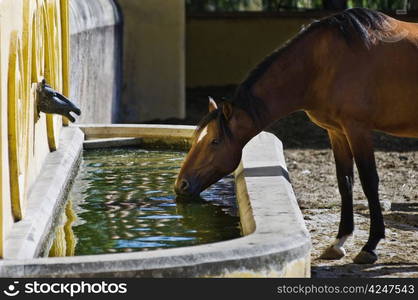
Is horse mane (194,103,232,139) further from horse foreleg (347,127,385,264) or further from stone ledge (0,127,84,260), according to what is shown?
stone ledge (0,127,84,260)

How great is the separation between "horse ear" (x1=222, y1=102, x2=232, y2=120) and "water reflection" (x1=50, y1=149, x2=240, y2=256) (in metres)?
0.58

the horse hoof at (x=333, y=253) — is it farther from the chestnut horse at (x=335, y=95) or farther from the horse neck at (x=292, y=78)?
the horse neck at (x=292, y=78)

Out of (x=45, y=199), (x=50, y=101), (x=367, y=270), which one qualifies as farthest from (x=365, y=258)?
(x=50, y=101)

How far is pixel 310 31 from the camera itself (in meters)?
6.03

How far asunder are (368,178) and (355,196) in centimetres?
246

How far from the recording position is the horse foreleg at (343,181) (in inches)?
246

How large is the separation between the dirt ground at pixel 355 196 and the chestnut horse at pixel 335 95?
0.22 m

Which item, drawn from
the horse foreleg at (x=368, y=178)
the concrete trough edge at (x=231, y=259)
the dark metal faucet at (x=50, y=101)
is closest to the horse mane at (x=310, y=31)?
the horse foreleg at (x=368, y=178)

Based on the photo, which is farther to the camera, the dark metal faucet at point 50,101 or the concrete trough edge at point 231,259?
the dark metal faucet at point 50,101

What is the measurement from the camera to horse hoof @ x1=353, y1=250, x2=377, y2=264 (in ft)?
19.8

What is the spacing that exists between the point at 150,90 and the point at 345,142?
24.5ft

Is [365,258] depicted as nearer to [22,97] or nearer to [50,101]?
[50,101]

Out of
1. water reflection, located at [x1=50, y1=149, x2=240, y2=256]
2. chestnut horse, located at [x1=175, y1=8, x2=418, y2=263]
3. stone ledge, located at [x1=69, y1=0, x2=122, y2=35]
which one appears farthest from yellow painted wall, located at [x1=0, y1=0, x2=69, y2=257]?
stone ledge, located at [x1=69, y1=0, x2=122, y2=35]

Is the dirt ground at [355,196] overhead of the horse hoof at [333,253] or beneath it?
beneath
